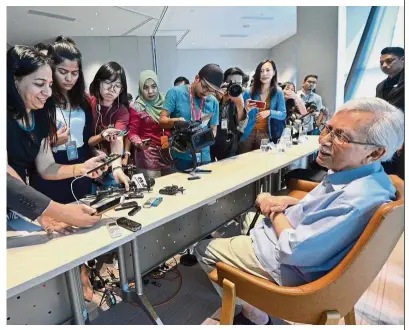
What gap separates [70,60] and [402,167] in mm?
1740

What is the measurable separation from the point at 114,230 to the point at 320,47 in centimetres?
456

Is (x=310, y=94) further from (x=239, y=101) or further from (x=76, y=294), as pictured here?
(x=76, y=294)

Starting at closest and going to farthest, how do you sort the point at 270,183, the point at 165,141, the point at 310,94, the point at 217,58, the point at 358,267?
the point at 358,267 → the point at 165,141 → the point at 270,183 → the point at 310,94 → the point at 217,58

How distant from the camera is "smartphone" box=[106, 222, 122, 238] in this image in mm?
1065

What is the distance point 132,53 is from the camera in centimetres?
704

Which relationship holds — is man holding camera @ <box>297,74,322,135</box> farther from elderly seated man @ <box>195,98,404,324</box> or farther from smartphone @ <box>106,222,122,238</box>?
smartphone @ <box>106,222,122,238</box>

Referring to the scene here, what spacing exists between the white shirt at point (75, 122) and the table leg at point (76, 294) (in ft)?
2.73

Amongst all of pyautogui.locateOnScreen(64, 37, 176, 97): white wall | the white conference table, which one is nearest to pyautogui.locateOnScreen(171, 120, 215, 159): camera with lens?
the white conference table

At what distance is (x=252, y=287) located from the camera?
106 cm

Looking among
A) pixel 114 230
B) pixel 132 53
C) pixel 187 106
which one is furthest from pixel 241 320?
pixel 132 53

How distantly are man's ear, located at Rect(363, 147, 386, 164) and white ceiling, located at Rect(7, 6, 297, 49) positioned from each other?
318cm

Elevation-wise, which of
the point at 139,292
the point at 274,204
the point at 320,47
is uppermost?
the point at 320,47

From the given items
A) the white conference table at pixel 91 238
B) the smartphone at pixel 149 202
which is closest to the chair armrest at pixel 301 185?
the white conference table at pixel 91 238
